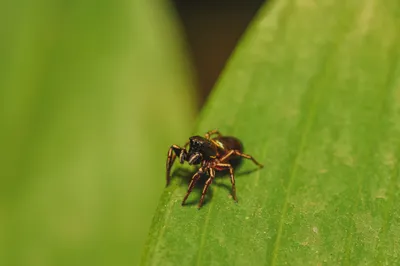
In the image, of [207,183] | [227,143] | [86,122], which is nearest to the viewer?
[207,183]

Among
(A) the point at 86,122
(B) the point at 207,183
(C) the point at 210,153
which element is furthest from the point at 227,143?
(A) the point at 86,122

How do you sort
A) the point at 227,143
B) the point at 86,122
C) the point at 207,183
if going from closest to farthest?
1. the point at 207,183
2. the point at 227,143
3. the point at 86,122

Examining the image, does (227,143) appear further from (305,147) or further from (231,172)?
(305,147)

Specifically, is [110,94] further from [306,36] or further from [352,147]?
[352,147]

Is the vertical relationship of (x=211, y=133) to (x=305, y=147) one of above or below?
above

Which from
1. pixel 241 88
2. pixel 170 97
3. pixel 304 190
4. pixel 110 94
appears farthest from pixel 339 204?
pixel 110 94

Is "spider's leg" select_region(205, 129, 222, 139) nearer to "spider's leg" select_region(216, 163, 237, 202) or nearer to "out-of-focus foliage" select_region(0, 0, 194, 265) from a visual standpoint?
"spider's leg" select_region(216, 163, 237, 202)

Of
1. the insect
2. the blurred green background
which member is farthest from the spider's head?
the blurred green background
